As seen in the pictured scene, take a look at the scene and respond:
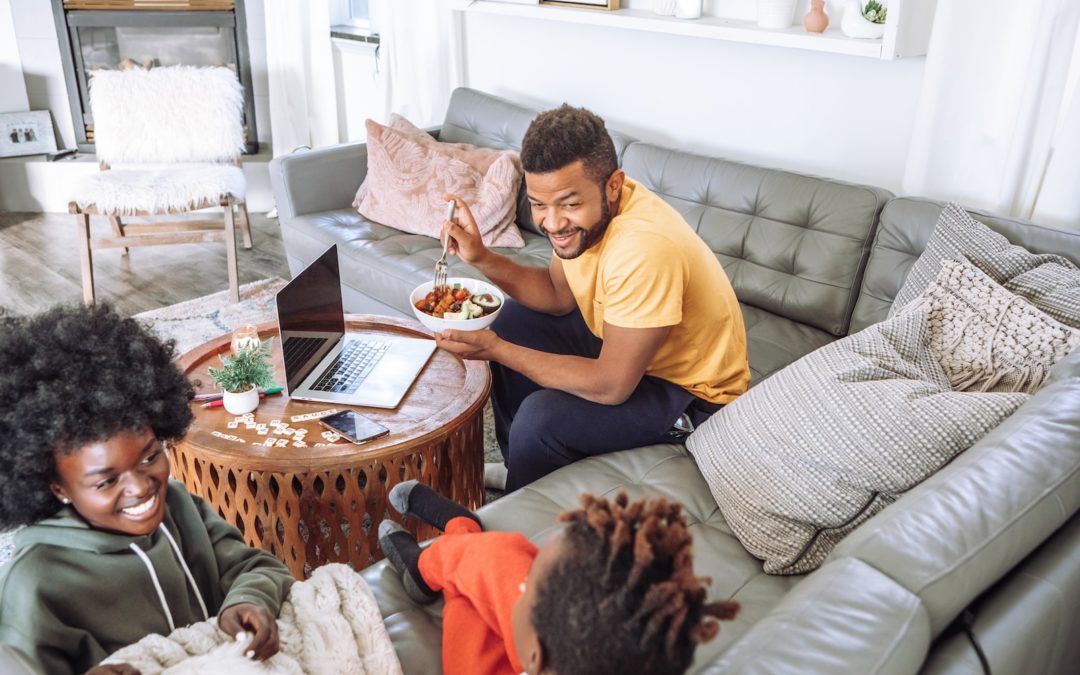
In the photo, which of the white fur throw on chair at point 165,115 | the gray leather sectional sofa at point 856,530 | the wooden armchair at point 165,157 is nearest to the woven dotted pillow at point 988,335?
the gray leather sectional sofa at point 856,530

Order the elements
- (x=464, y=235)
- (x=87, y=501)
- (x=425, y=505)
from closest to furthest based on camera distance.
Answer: (x=87, y=501)
(x=425, y=505)
(x=464, y=235)

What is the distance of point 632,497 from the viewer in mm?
1827

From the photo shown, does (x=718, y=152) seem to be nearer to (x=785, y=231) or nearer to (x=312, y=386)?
(x=785, y=231)

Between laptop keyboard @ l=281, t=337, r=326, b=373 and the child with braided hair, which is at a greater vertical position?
the child with braided hair

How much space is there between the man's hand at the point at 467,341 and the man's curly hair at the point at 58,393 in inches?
34.1

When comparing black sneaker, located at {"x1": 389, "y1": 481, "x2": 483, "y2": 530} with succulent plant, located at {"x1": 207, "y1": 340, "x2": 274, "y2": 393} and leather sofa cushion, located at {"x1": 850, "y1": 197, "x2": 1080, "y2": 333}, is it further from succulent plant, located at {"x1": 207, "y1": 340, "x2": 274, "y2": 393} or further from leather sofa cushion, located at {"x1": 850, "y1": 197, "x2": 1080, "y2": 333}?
leather sofa cushion, located at {"x1": 850, "y1": 197, "x2": 1080, "y2": 333}

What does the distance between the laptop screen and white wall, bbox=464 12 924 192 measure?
Answer: 5.39 ft

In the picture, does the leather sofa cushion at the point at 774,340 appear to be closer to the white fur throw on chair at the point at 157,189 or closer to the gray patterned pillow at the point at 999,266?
the gray patterned pillow at the point at 999,266

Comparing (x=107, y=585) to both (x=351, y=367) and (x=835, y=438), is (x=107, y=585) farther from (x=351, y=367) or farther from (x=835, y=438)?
(x=835, y=438)

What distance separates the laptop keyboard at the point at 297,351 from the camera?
1959mm

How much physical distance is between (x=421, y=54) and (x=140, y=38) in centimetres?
163

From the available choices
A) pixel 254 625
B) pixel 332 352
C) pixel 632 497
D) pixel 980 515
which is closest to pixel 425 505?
pixel 632 497

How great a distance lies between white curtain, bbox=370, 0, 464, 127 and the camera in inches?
159

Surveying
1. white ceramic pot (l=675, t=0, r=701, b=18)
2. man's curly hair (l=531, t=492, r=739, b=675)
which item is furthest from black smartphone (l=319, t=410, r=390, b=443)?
white ceramic pot (l=675, t=0, r=701, b=18)
